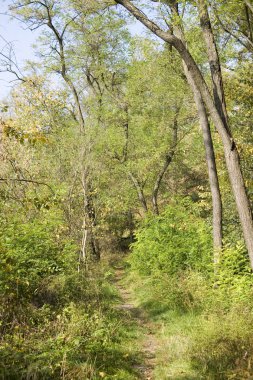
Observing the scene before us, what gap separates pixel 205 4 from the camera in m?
7.59

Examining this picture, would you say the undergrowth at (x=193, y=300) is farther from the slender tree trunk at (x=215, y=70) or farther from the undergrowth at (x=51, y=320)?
the slender tree trunk at (x=215, y=70)

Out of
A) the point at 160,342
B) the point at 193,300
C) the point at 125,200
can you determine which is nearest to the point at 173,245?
the point at 193,300

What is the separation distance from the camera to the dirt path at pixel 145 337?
6186mm

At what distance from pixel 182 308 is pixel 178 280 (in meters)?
1.39

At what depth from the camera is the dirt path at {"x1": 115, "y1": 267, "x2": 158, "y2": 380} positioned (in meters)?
6.19

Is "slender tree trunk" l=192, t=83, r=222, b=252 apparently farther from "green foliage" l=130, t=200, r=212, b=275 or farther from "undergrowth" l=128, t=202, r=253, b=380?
"green foliage" l=130, t=200, r=212, b=275

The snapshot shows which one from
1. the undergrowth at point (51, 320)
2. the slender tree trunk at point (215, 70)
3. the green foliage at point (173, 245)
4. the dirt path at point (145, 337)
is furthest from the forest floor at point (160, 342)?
the slender tree trunk at point (215, 70)

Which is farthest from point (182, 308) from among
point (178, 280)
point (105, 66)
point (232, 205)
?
point (105, 66)

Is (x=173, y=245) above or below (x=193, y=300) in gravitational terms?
above

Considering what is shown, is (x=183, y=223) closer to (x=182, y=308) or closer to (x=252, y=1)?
(x=182, y=308)

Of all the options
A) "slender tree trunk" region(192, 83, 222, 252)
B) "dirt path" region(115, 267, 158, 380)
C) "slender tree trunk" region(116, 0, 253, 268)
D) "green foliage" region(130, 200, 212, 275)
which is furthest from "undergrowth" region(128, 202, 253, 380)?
"slender tree trunk" region(116, 0, 253, 268)

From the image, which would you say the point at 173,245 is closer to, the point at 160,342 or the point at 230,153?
the point at 160,342

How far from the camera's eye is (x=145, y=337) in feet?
25.9

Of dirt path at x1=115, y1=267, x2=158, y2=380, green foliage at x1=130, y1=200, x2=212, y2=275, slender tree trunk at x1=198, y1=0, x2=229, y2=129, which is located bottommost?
dirt path at x1=115, y1=267, x2=158, y2=380
